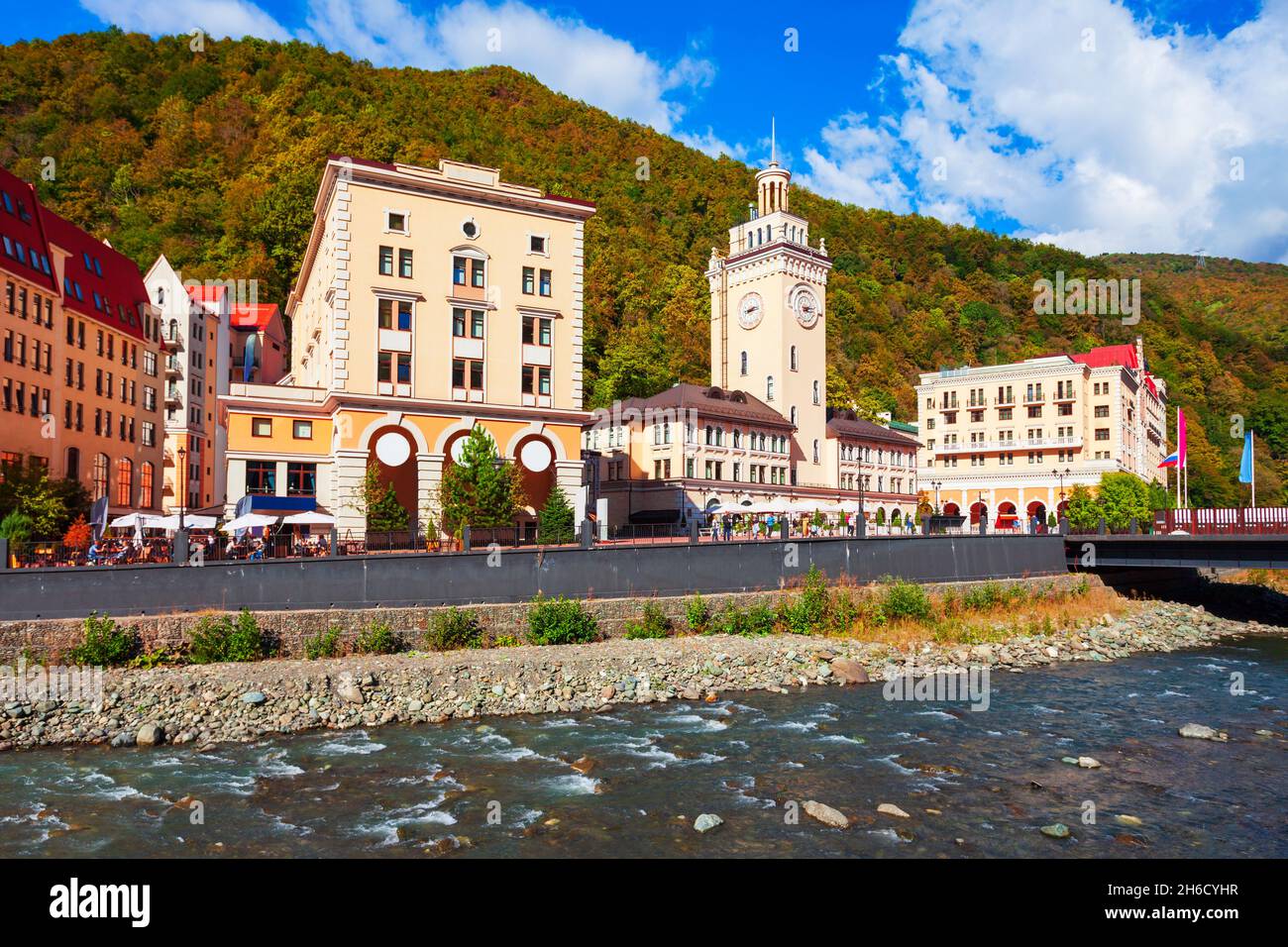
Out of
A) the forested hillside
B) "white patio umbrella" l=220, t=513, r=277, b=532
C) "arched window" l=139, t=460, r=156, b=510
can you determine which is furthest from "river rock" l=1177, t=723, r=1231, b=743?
"arched window" l=139, t=460, r=156, b=510

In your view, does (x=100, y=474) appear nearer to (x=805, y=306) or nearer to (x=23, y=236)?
(x=23, y=236)

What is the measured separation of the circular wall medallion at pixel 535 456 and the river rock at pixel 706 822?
99.0ft

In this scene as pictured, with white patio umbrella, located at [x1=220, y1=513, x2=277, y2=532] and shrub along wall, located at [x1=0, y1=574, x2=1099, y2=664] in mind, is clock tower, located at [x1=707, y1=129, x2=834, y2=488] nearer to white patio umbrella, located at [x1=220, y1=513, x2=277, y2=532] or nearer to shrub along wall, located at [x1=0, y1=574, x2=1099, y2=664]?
shrub along wall, located at [x1=0, y1=574, x2=1099, y2=664]

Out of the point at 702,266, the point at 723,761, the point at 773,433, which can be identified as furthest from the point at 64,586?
the point at 702,266

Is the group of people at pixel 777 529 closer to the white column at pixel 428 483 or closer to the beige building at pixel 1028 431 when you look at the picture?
the white column at pixel 428 483

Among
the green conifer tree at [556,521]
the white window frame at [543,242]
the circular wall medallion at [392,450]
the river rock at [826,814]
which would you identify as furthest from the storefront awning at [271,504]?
the river rock at [826,814]

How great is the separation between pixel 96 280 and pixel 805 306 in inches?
2186

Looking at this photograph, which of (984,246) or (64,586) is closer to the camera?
(64,586)

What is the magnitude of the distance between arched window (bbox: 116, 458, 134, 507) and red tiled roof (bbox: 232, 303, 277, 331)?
91.9 feet

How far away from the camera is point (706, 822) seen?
15.3 meters

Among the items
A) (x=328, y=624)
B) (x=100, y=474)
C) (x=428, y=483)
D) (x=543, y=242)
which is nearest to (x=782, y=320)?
(x=543, y=242)

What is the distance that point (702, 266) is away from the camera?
11938 cm
